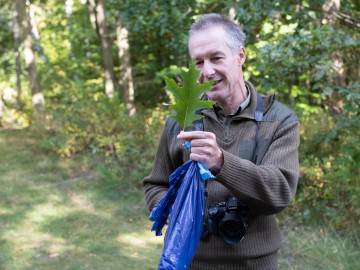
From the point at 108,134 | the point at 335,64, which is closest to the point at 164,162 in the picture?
the point at 335,64

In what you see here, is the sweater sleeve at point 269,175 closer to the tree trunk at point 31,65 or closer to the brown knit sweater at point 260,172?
the brown knit sweater at point 260,172

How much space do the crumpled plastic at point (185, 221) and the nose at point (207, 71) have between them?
36cm

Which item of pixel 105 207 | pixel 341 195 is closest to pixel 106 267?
pixel 105 207

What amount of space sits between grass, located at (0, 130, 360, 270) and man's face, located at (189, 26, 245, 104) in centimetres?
311

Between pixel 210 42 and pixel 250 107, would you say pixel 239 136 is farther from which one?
pixel 210 42

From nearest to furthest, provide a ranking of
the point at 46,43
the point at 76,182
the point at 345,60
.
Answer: the point at 345,60 < the point at 76,182 < the point at 46,43

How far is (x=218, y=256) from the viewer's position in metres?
2.05

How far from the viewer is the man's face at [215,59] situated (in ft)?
6.62

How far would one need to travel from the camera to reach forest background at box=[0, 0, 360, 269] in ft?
16.4

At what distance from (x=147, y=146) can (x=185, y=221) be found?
652 cm

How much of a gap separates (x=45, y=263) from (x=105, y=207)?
6.22ft

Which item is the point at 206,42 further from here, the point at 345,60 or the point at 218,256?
the point at 345,60

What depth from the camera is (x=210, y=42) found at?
6.63 feet

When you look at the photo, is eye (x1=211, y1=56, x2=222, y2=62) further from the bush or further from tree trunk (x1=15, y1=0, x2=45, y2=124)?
tree trunk (x1=15, y1=0, x2=45, y2=124)
